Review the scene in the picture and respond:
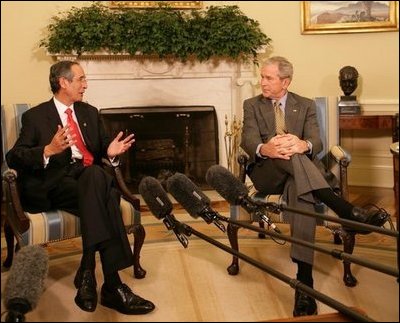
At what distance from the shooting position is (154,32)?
9.04 ft

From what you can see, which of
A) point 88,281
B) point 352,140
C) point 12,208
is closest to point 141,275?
point 88,281

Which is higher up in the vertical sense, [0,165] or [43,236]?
[0,165]

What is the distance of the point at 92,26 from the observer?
107 inches

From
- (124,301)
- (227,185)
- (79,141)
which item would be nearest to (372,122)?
(79,141)

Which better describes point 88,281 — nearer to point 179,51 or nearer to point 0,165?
point 0,165

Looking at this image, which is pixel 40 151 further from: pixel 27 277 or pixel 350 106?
pixel 350 106

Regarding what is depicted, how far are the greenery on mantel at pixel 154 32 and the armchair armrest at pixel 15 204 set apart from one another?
4.23 feet

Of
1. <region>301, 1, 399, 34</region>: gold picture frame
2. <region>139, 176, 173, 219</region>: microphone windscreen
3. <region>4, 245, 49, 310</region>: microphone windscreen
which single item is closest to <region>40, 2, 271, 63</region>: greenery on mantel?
<region>301, 1, 399, 34</region>: gold picture frame

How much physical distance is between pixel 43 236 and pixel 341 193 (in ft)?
3.26

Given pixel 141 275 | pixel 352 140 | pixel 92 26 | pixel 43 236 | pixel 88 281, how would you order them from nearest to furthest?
pixel 88 281, pixel 43 236, pixel 141 275, pixel 92 26, pixel 352 140

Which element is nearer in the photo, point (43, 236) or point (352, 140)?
point (43, 236)

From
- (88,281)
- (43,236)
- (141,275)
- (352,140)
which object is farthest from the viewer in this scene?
(352,140)

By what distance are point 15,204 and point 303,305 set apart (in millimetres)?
872

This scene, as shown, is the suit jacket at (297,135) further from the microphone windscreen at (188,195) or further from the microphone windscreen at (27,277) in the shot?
the microphone windscreen at (27,277)
